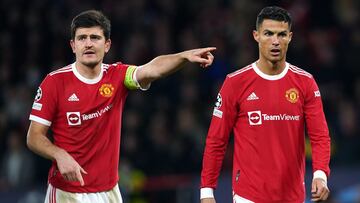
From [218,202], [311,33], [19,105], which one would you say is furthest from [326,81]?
[19,105]

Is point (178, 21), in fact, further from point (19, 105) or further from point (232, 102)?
point (232, 102)

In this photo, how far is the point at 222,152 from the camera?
27.5ft

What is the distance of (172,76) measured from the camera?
15648 mm

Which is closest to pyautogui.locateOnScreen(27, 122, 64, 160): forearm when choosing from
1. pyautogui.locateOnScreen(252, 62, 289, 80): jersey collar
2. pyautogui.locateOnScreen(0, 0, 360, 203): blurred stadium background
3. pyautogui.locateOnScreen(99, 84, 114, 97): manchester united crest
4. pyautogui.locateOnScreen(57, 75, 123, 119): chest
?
pyautogui.locateOnScreen(57, 75, 123, 119): chest

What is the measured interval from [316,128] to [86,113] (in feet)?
6.12

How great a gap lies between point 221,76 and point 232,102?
7.44 m

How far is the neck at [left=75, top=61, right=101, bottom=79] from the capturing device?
8508 mm

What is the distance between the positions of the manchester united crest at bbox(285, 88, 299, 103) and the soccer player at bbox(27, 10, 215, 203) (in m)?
0.95

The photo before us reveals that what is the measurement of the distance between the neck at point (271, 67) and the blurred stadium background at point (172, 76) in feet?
17.4

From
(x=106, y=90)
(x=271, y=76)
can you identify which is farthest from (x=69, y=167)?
(x=271, y=76)

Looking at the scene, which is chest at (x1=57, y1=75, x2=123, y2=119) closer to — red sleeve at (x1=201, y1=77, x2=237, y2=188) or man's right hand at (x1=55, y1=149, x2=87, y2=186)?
man's right hand at (x1=55, y1=149, x2=87, y2=186)

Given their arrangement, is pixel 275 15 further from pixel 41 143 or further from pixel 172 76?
pixel 172 76

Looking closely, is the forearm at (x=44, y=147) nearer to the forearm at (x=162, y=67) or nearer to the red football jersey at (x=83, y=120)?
the red football jersey at (x=83, y=120)

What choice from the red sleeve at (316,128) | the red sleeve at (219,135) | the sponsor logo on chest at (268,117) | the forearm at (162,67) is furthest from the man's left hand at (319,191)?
the forearm at (162,67)
